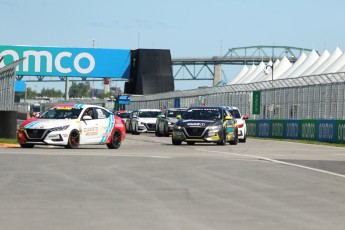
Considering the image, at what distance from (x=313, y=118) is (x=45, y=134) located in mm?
19946

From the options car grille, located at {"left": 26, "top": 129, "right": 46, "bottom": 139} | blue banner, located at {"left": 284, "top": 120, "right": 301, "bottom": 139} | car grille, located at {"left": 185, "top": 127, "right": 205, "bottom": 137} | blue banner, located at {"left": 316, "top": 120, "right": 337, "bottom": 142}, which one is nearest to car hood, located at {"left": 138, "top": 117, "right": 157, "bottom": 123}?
blue banner, located at {"left": 284, "top": 120, "right": 301, "bottom": 139}

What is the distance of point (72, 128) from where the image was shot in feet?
85.7

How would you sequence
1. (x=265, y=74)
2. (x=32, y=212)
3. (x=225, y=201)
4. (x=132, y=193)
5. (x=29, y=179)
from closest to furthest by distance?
(x=32, y=212) < (x=225, y=201) < (x=132, y=193) < (x=29, y=179) < (x=265, y=74)

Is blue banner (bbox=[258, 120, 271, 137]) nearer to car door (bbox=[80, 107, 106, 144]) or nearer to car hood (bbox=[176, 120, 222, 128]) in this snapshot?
car hood (bbox=[176, 120, 222, 128])

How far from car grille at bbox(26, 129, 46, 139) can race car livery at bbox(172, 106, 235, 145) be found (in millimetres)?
7149

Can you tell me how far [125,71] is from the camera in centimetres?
7706

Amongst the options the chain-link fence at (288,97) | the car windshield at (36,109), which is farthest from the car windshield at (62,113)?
the car windshield at (36,109)

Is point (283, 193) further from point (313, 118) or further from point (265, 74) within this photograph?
point (265, 74)

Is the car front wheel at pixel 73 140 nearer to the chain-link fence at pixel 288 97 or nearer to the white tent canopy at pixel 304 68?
the chain-link fence at pixel 288 97

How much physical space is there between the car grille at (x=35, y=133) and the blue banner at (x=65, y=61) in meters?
48.2

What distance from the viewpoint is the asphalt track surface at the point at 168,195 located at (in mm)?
9289

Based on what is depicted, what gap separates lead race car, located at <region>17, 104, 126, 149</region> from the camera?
2556 cm

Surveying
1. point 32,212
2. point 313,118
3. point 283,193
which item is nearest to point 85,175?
point 283,193

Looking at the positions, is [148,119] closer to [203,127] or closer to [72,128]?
[203,127]
